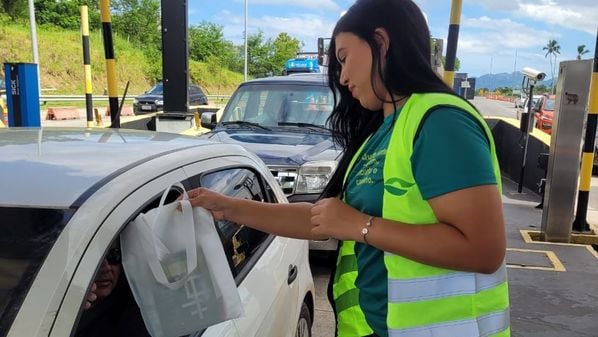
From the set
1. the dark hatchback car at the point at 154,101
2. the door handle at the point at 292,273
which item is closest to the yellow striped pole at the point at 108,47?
the door handle at the point at 292,273

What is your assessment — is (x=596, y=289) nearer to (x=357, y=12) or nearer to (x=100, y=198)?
(x=357, y=12)

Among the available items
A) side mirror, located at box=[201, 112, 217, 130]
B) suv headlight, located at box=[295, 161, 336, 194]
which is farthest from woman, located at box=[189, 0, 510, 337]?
side mirror, located at box=[201, 112, 217, 130]

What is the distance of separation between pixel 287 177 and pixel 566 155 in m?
3.60

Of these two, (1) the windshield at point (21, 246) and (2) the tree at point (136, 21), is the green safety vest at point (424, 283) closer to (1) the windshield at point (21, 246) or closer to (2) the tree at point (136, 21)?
(1) the windshield at point (21, 246)

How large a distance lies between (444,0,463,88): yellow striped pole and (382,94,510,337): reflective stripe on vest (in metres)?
5.01

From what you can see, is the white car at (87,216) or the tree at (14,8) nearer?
the white car at (87,216)

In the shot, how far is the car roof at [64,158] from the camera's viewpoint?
139cm

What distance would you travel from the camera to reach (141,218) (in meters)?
1.39

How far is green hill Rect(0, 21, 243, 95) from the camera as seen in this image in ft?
111

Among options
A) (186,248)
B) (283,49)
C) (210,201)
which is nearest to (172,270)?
(186,248)

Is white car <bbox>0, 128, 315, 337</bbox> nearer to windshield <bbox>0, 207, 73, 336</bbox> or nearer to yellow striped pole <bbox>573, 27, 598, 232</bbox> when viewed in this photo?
windshield <bbox>0, 207, 73, 336</bbox>

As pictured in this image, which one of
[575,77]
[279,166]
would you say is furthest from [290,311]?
[575,77]

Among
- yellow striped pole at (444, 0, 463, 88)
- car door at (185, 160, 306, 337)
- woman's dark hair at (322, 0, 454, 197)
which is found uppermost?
yellow striped pole at (444, 0, 463, 88)

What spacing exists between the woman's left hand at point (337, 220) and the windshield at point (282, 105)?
4820 mm
